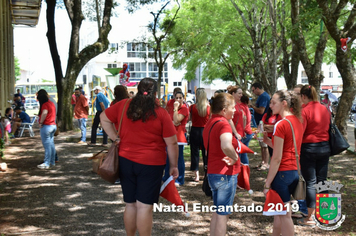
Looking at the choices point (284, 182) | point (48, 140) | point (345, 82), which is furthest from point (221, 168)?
point (345, 82)

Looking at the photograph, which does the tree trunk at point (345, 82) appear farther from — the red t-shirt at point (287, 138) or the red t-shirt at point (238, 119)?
the red t-shirt at point (287, 138)

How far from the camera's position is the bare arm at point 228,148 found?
375 cm

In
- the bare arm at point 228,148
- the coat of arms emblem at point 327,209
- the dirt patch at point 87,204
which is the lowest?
the dirt patch at point 87,204

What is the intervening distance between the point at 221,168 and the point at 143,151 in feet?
2.49

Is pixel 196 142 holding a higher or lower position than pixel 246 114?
lower

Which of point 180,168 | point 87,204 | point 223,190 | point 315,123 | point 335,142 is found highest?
point 315,123

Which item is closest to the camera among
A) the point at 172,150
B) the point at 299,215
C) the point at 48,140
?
the point at 172,150

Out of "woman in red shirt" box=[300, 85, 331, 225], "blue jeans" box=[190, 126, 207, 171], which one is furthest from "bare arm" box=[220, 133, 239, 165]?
"blue jeans" box=[190, 126, 207, 171]

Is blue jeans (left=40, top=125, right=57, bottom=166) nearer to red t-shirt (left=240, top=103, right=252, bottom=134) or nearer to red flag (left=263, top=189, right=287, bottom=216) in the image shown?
red t-shirt (left=240, top=103, right=252, bottom=134)

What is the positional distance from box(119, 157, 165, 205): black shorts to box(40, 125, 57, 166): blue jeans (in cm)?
531

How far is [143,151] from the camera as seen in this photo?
385cm

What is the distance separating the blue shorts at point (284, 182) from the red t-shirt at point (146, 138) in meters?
1.09

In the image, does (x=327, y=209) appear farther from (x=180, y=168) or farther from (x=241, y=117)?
(x=180, y=168)

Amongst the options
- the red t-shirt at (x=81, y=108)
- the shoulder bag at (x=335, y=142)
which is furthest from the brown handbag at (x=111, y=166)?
the red t-shirt at (x=81, y=108)
